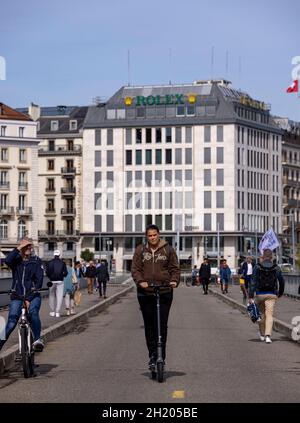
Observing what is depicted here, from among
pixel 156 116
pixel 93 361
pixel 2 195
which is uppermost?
pixel 156 116

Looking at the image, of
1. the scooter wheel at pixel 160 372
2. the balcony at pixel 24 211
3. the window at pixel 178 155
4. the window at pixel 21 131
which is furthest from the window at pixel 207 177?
the scooter wheel at pixel 160 372

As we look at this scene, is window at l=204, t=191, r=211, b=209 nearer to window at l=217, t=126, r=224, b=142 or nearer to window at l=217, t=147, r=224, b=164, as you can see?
window at l=217, t=147, r=224, b=164

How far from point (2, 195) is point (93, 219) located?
Answer: 74.9 ft

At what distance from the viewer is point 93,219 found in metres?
147

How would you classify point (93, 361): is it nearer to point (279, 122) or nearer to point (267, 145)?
point (267, 145)

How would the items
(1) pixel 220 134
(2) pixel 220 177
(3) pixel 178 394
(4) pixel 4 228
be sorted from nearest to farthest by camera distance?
1. (3) pixel 178 394
2. (4) pixel 4 228
3. (1) pixel 220 134
4. (2) pixel 220 177

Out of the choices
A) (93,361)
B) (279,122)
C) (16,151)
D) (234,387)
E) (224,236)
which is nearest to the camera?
(234,387)

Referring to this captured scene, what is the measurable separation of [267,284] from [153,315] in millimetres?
7634

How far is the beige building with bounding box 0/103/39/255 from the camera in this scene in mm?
121438

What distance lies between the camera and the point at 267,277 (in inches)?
925

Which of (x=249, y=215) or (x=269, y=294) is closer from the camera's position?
(x=269, y=294)

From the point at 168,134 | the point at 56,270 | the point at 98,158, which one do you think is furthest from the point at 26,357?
the point at 98,158

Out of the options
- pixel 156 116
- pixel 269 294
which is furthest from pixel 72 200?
pixel 269 294

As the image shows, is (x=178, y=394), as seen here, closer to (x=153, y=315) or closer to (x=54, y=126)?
(x=153, y=315)
